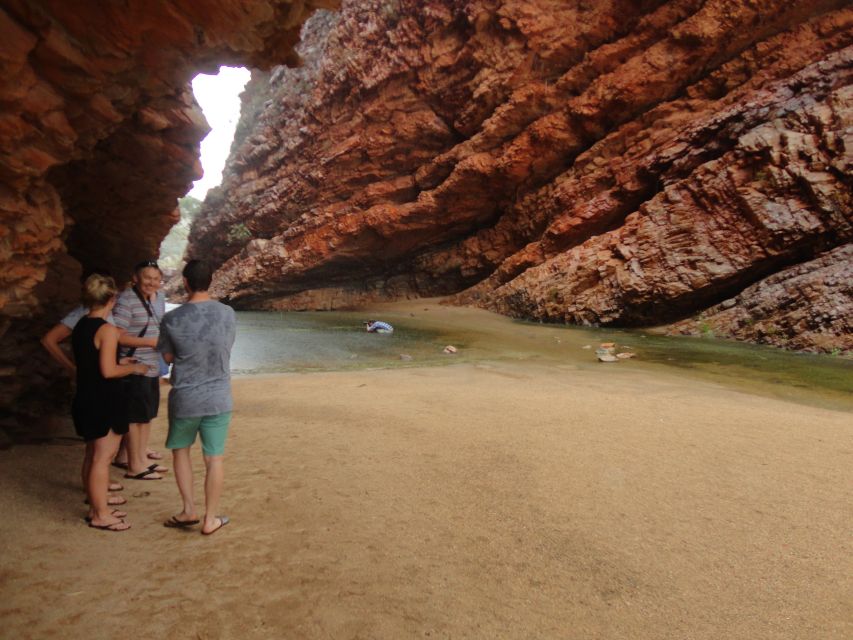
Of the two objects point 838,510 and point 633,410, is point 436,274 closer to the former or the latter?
point 633,410

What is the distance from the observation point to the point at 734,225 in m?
17.0

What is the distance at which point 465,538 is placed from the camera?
2941 mm

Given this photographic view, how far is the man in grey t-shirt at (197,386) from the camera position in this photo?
293 cm

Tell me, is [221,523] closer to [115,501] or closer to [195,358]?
[115,501]

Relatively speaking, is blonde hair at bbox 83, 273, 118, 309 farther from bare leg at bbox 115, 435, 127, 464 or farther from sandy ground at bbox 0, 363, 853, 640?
bare leg at bbox 115, 435, 127, 464

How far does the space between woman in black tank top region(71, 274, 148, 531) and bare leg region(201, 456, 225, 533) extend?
0.52 metres

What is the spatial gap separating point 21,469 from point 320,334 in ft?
43.8

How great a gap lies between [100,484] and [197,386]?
0.90 m

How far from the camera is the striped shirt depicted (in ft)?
12.6

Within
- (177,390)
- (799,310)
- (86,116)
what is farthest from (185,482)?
(799,310)

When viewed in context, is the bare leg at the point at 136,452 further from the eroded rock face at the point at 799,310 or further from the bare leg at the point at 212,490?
the eroded rock face at the point at 799,310

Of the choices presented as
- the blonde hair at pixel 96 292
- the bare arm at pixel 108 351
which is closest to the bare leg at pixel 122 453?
the bare arm at pixel 108 351

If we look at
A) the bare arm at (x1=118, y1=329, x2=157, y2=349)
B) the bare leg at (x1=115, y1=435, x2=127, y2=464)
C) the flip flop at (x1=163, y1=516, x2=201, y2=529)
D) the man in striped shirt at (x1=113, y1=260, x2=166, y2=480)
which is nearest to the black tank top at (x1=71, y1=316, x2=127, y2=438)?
the bare arm at (x1=118, y1=329, x2=157, y2=349)

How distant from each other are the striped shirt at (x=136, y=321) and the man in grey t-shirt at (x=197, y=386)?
107 cm
